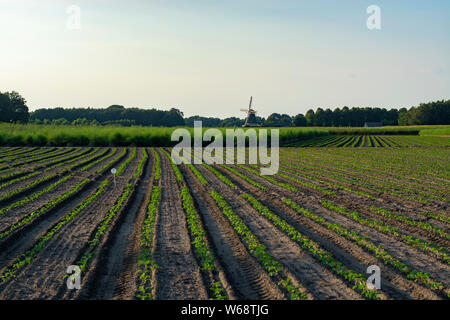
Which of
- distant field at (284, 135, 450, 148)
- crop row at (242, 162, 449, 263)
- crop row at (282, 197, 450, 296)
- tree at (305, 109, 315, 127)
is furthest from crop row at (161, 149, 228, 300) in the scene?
tree at (305, 109, 315, 127)

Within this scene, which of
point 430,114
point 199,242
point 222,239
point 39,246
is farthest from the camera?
point 430,114

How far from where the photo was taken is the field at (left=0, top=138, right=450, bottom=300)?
248 inches

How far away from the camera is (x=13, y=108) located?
87.3m

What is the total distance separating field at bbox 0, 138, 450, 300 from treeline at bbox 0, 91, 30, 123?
8171cm

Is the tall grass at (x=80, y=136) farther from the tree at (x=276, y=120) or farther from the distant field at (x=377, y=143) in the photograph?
the tree at (x=276, y=120)

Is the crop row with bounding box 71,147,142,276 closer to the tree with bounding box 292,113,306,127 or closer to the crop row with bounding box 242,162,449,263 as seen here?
the crop row with bounding box 242,162,449,263

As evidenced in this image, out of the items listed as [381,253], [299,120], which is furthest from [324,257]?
[299,120]

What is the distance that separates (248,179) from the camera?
18891mm

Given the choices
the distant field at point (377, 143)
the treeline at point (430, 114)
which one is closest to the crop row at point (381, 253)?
the distant field at point (377, 143)

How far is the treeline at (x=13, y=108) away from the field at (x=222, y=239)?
8171cm

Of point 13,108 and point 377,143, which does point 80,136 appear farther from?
point 13,108

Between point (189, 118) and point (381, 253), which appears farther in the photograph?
point (189, 118)

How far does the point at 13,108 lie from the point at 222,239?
97334 mm

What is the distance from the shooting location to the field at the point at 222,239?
6289 millimetres
